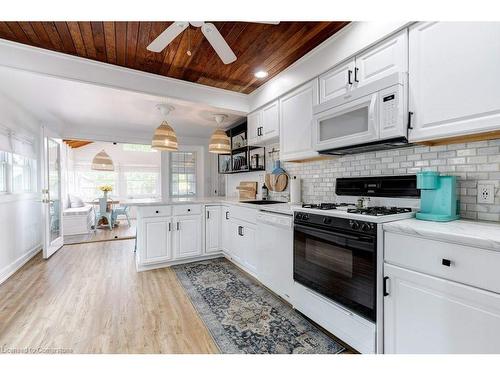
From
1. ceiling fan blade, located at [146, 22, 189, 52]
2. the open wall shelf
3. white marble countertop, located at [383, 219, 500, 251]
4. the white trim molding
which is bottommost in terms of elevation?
Answer: white marble countertop, located at [383, 219, 500, 251]

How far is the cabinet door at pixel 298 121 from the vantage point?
2316 millimetres

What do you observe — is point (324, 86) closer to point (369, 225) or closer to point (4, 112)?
point (369, 225)

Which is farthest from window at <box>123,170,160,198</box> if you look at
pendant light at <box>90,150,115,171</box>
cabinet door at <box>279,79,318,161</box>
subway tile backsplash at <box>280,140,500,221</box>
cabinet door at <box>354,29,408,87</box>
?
cabinet door at <box>354,29,408,87</box>

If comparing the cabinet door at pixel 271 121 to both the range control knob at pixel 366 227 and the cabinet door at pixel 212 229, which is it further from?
the range control knob at pixel 366 227

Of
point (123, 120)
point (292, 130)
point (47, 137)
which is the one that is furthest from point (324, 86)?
point (47, 137)

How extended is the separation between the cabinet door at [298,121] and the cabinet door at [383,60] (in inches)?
18.1

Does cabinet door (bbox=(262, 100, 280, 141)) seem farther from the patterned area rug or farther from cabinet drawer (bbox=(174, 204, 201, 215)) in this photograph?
the patterned area rug

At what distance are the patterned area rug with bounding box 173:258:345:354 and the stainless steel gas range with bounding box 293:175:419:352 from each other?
0.32m

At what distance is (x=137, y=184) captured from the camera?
26.7 feet

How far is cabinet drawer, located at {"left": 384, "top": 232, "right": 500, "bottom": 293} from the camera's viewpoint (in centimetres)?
100

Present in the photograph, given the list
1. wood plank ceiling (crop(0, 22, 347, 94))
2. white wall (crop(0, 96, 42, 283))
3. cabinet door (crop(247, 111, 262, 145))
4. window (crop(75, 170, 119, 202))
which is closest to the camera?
wood plank ceiling (crop(0, 22, 347, 94))

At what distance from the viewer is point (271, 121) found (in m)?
2.94

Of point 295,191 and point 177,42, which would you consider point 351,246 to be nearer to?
point 295,191

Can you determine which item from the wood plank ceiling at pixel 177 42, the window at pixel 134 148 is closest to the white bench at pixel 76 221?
the window at pixel 134 148
